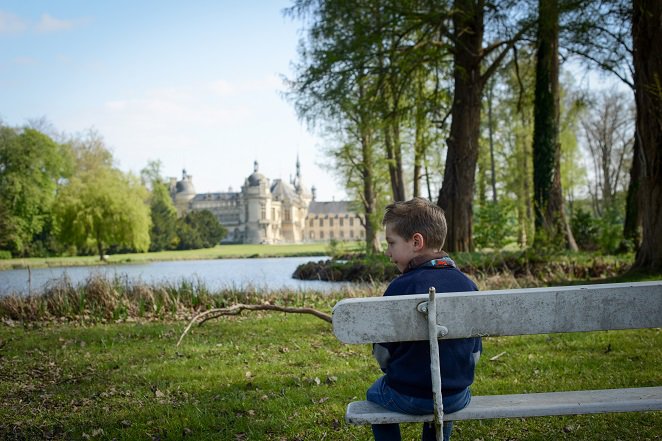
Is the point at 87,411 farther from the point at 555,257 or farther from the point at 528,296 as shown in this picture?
the point at 555,257

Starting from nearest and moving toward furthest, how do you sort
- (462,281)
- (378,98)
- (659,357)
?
(462,281), (659,357), (378,98)

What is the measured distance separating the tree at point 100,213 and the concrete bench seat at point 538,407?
114 feet

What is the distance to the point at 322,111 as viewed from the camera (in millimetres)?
13266

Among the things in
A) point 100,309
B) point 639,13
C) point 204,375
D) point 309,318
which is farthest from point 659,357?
point 100,309

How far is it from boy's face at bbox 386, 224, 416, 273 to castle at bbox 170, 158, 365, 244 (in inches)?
4060

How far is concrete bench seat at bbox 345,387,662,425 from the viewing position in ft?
7.13

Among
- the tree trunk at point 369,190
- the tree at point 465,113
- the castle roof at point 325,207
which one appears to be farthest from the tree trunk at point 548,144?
the castle roof at point 325,207

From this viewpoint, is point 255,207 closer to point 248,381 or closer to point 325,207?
point 325,207

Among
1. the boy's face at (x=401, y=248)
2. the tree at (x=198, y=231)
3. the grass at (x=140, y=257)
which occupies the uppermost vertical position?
the tree at (x=198, y=231)

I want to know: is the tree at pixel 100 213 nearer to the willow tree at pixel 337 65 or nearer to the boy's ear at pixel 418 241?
the willow tree at pixel 337 65

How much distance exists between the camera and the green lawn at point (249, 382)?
136 inches

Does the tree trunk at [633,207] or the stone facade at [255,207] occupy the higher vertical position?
the stone facade at [255,207]

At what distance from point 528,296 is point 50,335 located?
6499mm

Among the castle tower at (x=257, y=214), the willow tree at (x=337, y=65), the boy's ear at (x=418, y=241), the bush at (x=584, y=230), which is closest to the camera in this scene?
the boy's ear at (x=418, y=241)
